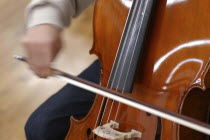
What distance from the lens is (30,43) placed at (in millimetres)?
596

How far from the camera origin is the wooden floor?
54.3 inches

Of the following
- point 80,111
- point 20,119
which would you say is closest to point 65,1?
point 80,111

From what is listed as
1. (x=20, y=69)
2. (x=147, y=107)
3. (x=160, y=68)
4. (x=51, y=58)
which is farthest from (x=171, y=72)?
(x=20, y=69)

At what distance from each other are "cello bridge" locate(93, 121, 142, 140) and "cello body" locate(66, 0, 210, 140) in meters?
0.02

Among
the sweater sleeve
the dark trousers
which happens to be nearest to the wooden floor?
the dark trousers

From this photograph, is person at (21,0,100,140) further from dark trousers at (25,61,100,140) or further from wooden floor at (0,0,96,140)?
wooden floor at (0,0,96,140)

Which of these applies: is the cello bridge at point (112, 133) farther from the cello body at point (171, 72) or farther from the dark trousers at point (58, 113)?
the dark trousers at point (58, 113)

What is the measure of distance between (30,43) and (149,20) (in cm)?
27

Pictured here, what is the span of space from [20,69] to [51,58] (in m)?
1.01

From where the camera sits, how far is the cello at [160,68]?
2.19 ft

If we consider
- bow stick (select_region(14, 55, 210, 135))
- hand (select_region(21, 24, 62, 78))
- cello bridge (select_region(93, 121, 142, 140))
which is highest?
hand (select_region(21, 24, 62, 78))

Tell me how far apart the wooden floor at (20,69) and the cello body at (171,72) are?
0.68 meters

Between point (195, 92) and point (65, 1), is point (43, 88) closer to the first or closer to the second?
point (65, 1)

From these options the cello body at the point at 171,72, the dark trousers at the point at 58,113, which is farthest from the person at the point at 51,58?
the cello body at the point at 171,72
